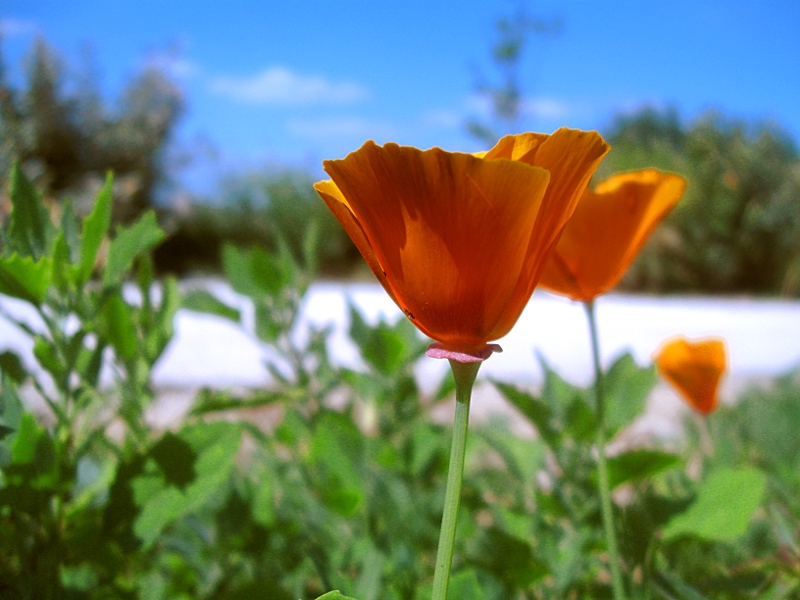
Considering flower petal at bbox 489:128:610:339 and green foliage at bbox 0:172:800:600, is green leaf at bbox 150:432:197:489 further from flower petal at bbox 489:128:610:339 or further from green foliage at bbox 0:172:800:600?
flower petal at bbox 489:128:610:339

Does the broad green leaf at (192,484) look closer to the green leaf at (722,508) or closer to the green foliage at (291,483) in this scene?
the green foliage at (291,483)

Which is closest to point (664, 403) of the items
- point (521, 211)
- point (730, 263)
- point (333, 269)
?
point (521, 211)

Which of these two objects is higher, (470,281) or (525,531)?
(470,281)

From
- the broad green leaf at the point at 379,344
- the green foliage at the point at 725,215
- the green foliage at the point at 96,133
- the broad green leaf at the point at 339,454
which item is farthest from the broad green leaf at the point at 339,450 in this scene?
the green foliage at the point at 725,215

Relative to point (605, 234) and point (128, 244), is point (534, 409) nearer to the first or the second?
point (605, 234)

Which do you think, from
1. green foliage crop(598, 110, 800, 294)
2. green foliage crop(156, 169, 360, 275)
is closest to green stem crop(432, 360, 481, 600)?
green foliage crop(598, 110, 800, 294)

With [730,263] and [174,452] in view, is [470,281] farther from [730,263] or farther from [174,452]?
[730,263]
